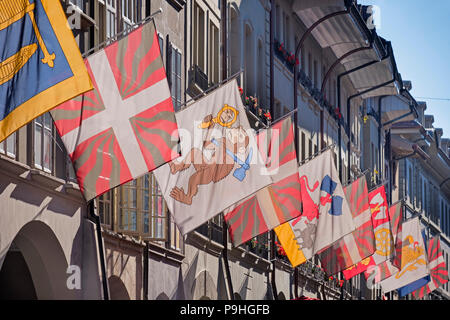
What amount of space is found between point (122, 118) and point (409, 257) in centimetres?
2566

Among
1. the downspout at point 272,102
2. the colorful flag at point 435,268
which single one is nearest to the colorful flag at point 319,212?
the downspout at point 272,102

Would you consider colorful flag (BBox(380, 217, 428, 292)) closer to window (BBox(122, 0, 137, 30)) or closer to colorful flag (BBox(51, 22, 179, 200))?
window (BBox(122, 0, 137, 30))

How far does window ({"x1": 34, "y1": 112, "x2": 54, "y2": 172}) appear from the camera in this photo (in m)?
18.1

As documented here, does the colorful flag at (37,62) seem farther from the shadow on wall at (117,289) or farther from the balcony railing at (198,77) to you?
the balcony railing at (198,77)

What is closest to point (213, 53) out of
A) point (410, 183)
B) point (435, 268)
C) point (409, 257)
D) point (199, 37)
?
point (199, 37)

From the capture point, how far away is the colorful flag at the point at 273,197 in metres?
23.3

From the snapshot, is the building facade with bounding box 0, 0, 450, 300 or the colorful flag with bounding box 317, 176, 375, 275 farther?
the colorful flag with bounding box 317, 176, 375, 275

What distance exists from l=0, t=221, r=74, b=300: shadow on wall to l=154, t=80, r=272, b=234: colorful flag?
192cm

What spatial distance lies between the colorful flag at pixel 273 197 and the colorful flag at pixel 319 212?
10.8ft

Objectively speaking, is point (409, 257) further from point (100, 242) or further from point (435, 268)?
point (100, 242)

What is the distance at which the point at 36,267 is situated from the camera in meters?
19.2

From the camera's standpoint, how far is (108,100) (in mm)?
16516

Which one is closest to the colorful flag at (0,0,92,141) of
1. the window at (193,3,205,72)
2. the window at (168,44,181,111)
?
the window at (168,44,181,111)
